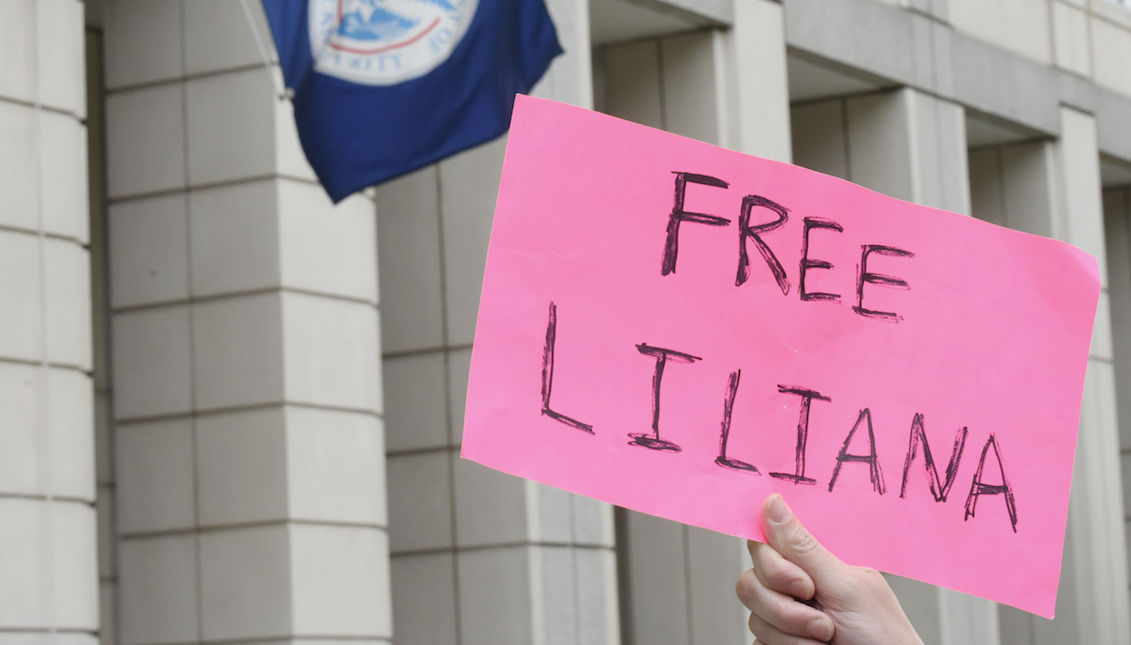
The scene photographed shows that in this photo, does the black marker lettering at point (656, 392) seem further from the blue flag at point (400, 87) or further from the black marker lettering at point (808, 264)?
the blue flag at point (400, 87)

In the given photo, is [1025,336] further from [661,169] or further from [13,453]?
[13,453]

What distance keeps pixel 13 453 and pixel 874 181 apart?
30.0ft

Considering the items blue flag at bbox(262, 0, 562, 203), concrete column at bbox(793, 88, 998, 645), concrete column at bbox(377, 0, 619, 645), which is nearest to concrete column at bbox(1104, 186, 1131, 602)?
concrete column at bbox(793, 88, 998, 645)

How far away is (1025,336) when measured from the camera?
2.85m

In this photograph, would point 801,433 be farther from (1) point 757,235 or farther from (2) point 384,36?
(2) point 384,36

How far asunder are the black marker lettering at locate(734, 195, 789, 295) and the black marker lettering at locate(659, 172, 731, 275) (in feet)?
0.16

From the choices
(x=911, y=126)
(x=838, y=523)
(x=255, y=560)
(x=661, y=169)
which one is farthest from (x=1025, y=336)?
(x=911, y=126)

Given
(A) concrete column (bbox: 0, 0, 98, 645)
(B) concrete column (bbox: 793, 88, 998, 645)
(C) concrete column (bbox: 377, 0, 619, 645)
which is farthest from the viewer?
(B) concrete column (bbox: 793, 88, 998, 645)

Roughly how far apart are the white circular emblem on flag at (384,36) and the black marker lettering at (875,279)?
5.42 meters

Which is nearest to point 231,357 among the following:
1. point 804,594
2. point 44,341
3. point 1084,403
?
point 44,341

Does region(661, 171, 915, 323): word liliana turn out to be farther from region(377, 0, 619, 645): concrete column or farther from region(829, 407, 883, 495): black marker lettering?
region(377, 0, 619, 645): concrete column

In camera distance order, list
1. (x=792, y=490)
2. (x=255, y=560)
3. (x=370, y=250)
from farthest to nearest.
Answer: (x=370, y=250), (x=255, y=560), (x=792, y=490)

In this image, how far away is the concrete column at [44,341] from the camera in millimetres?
7590

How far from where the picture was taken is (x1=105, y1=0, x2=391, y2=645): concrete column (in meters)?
9.28
